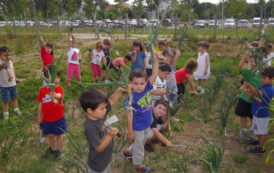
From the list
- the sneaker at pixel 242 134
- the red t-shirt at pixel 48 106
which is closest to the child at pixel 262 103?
the sneaker at pixel 242 134

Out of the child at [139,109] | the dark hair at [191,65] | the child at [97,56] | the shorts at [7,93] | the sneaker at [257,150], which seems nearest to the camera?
the child at [139,109]

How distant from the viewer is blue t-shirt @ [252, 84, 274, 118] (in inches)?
110

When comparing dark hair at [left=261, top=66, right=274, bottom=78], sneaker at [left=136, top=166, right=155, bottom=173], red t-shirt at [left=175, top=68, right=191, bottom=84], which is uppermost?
dark hair at [left=261, top=66, right=274, bottom=78]

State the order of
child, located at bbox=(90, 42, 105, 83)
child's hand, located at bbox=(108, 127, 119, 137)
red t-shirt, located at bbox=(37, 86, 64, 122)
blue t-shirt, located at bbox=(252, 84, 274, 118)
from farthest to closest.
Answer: child, located at bbox=(90, 42, 105, 83) < blue t-shirt, located at bbox=(252, 84, 274, 118) < red t-shirt, located at bbox=(37, 86, 64, 122) < child's hand, located at bbox=(108, 127, 119, 137)

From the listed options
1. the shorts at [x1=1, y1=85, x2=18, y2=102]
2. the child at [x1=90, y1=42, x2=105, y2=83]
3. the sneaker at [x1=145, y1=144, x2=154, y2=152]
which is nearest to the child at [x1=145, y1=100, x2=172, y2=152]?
the sneaker at [x1=145, y1=144, x2=154, y2=152]

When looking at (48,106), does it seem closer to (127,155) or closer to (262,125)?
(127,155)

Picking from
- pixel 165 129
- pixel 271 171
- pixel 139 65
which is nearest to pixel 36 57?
pixel 139 65

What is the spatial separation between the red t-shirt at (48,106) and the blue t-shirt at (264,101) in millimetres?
2297

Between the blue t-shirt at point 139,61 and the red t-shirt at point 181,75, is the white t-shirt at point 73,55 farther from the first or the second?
the red t-shirt at point 181,75

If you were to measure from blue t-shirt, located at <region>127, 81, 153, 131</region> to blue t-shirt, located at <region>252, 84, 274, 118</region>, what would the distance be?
1340mm

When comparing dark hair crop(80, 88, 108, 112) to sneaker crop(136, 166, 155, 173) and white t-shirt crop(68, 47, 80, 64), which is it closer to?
sneaker crop(136, 166, 155, 173)

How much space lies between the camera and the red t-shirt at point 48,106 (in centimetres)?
255

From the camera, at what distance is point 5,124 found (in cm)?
356

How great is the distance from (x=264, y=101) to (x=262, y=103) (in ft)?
0.28
